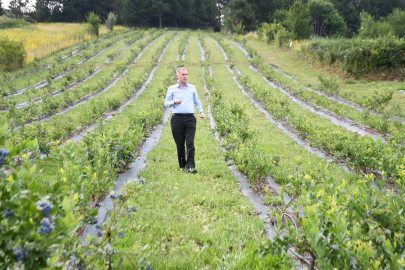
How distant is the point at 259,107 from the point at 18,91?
12474 mm

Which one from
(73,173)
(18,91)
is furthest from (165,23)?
(73,173)

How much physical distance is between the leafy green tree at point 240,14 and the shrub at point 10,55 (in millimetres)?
35679

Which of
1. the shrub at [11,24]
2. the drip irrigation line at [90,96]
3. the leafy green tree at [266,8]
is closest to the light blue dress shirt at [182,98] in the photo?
the drip irrigation line at [90,96]

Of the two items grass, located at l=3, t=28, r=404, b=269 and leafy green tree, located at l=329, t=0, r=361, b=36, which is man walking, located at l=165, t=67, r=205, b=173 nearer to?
Result: grass, located at l=3, t=28, r=404, b=269

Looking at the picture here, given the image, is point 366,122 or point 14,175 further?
point 366,122

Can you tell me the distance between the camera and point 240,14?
43.9 meters

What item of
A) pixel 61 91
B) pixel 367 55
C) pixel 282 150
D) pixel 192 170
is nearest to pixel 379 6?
pixel 367 55

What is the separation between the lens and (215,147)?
6.13 meters

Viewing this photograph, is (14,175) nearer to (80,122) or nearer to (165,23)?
(80,122)

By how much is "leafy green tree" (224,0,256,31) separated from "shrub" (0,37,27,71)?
117 feet

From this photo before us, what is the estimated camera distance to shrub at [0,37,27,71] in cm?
1659

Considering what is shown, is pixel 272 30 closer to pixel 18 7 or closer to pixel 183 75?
pixel 183 75

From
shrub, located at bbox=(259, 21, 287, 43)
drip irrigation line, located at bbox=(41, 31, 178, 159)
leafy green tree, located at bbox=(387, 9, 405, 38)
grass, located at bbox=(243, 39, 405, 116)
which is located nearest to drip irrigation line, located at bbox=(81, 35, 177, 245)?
drip irrigation line, located at bbox=(41, 31, 178, 159)

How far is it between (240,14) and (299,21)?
24.3 m
